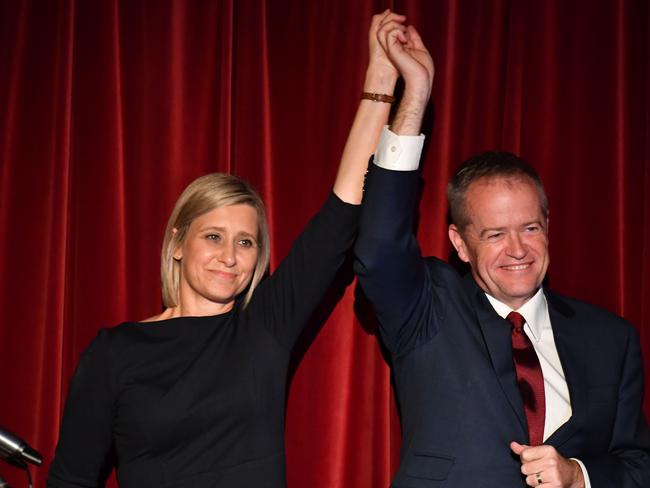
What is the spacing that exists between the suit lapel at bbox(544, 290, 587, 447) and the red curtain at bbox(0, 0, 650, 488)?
32 cm

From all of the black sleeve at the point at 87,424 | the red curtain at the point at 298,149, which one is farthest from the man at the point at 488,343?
the black sleeve at the point at 87,424

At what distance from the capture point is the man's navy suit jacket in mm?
1605

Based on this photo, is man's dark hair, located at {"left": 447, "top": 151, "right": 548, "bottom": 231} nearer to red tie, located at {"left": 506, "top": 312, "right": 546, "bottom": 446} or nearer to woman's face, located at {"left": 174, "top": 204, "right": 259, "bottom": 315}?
red tie, located at {"left": 506, "top": 312, "right": 546, "bottom": 446}

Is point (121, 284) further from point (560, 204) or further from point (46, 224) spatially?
point (560, 204)

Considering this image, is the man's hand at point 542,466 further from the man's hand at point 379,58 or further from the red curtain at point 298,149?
the man's hand at point 379,58

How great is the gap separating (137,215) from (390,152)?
0.97 metres

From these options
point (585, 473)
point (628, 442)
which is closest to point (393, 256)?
point (585, 473)

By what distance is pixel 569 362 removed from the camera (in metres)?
1.76

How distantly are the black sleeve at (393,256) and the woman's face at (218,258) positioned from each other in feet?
1.27

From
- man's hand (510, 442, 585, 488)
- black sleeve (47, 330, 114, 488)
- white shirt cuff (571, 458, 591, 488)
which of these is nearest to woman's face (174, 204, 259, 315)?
black sleeve (47, 330, 114, 488)

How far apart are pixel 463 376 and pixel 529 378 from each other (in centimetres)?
17

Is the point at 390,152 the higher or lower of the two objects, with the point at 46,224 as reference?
higher

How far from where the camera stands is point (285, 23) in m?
2.19

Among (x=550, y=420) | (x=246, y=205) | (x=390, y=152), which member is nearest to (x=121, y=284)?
(x=246, y=205)
